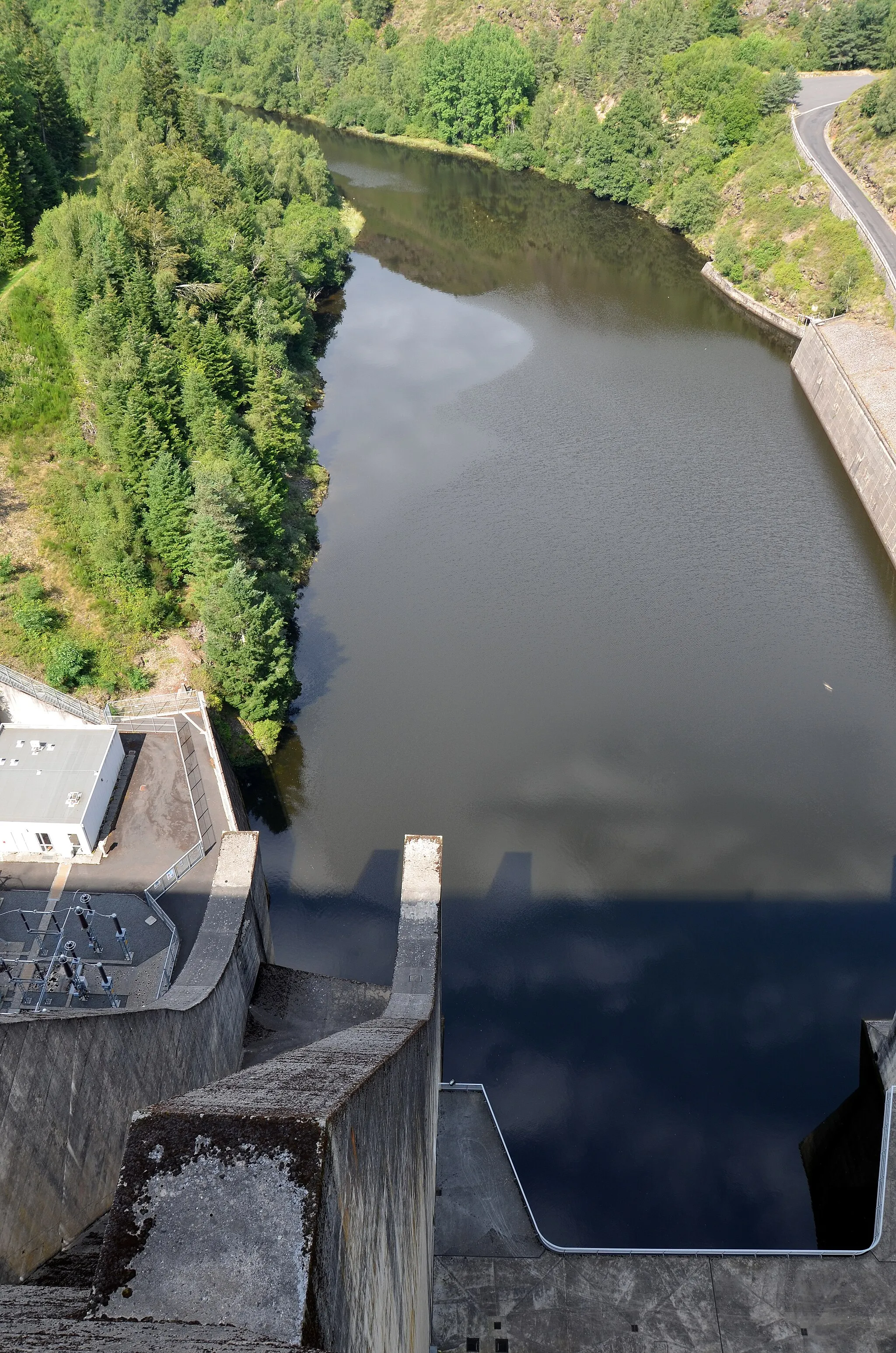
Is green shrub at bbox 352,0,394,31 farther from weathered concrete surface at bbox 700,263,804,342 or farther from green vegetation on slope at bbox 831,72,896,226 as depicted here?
weathered concrete surface at bbox 700,263,804,342

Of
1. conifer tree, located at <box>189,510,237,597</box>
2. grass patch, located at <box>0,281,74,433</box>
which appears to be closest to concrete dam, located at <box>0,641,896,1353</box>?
conifer tree, located at <box>189,510,237,597</box>

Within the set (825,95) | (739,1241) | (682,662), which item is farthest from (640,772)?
(825,95)

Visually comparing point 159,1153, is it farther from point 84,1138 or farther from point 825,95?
point 825,95

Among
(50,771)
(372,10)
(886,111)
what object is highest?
(372,10)

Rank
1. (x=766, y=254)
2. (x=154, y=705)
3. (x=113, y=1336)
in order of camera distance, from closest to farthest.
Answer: (x=113, y=1336) < (x=154, y=705) < (x=766, y=254)

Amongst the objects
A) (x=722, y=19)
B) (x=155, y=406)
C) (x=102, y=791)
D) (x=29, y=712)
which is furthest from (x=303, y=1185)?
(x=722, y=19)

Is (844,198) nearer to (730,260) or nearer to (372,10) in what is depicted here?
(730,260)

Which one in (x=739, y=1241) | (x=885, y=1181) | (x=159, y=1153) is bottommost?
(x=739, y=1241)
